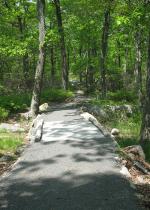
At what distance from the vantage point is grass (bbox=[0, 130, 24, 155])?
11741 millimetres

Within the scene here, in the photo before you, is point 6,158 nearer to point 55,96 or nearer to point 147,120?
point 147,120

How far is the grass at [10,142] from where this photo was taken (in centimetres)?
1174

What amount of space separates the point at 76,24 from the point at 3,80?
820 centimetres

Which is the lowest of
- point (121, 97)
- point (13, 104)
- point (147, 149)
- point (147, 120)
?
point (147, 149)

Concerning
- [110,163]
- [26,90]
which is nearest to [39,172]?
[110,163]

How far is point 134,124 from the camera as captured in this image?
677 inches

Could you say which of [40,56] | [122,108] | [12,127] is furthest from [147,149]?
[40,56]

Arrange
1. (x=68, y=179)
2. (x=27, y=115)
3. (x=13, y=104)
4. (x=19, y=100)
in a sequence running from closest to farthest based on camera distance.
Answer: (x=68, y=179)
(x=27, y=115)
(x=13, y=104)
(x=19, y=100)

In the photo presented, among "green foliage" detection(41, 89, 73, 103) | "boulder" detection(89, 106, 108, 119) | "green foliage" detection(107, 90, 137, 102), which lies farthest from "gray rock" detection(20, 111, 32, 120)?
"green foliage" detection(107, 90, 137, 102)

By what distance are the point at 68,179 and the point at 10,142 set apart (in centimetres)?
476

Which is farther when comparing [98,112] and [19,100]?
[19,100]

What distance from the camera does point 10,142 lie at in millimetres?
12359

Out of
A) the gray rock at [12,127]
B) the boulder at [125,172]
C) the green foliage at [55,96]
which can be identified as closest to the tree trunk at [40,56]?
the gray rock at [12,127]

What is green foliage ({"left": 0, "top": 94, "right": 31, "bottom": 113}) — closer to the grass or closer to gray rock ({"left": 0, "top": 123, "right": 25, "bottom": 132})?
gray rock ({"left": 0, "top": 123, "right": 25, "bottom": 132})
